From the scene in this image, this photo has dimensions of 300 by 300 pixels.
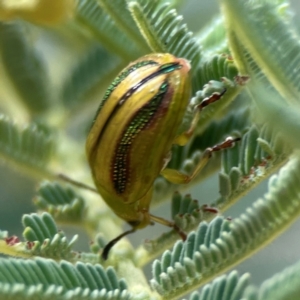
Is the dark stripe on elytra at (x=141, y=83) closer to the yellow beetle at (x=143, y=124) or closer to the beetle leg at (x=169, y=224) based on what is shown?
the yellow beetle at (x=143, y=124)

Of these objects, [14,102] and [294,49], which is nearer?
[294,49]

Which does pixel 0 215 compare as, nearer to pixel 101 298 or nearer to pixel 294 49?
pixel 101 298

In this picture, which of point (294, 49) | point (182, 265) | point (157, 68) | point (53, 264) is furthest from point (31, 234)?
point (294, 49)

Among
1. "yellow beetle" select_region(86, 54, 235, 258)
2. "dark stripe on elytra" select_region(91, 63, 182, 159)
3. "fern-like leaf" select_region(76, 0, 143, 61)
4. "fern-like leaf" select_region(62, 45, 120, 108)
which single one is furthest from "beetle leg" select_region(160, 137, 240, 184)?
"fern-like leaf" select_region(62, 45, 120, 108)

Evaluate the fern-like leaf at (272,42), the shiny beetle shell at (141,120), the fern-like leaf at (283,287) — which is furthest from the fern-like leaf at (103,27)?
the fern-like leaf at (283,287)

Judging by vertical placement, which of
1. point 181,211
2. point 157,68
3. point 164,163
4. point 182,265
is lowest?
point 182,265

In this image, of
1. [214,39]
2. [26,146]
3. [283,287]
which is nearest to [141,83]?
[214,39]
